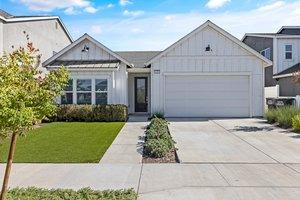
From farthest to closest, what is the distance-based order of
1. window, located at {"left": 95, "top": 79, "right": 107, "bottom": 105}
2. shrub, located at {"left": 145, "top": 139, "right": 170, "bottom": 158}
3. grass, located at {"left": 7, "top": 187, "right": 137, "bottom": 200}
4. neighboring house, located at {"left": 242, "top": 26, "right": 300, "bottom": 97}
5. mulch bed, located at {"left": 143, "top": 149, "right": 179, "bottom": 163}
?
neighboring house, located at {"left": 242, "top": 26, "right": 300, "bottom": 97} → window, located at {"left": 95, "top": 79, "right": 107, "bottom": 105} → shrub, located at {"left": 145, "top": 139, "right": 170, "bottom": 158} → mulch bed, located at {"left": 143, "top": 149, "right": 179, "bottom": 163} → grass, located at {"left": 7, "top": 187, "right": 137, "bottom": 200}

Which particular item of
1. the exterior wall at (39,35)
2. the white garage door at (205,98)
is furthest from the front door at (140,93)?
the exterior wall at (39,35)

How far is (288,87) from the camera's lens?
28188mm

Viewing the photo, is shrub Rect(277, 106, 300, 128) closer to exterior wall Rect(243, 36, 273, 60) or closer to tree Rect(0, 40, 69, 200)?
exterior wall Rect(243, 36, 273, 60)

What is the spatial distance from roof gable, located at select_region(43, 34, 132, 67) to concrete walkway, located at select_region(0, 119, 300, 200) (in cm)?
1056

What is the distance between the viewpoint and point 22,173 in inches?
321

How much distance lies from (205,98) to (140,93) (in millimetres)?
4788

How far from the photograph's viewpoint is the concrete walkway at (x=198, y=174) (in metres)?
6.74

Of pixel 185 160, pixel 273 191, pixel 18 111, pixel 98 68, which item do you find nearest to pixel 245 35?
pixel 98 68

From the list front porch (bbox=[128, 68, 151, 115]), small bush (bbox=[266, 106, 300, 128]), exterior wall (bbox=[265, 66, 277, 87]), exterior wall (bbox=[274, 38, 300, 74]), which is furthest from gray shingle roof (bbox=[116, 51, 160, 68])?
exterior wall (bbox=[265, 66, 277, 87])

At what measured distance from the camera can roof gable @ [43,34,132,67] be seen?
71.4 feet

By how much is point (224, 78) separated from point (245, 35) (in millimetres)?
15780

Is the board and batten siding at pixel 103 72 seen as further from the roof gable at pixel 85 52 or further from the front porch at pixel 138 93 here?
the front porch at pixel 138 93

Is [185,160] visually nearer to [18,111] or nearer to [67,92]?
[18,111]

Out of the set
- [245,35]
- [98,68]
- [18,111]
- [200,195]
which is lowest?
[200,195]
